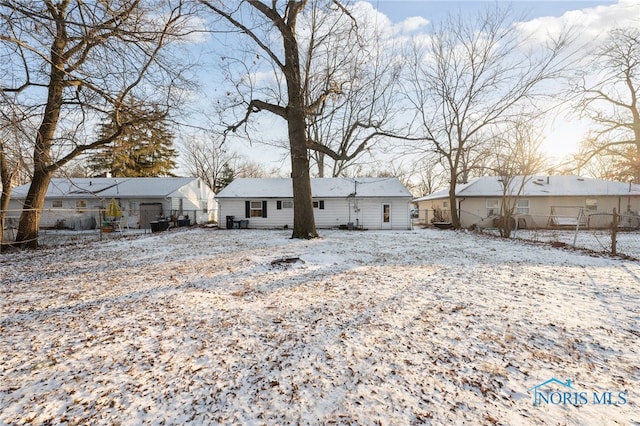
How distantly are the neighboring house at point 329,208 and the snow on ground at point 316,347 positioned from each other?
13.5 metres

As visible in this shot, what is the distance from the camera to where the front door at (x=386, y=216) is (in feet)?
65.5

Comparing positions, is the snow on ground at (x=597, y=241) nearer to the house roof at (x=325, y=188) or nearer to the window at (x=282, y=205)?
the house roof at (x=325, y=188)

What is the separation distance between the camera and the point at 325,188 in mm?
21125

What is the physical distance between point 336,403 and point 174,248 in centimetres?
968

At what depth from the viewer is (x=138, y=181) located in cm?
2488

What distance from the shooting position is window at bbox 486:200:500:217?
69.4 ft

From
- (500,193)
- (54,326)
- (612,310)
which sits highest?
(500,193)

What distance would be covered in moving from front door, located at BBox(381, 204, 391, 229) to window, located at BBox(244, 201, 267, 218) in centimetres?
845

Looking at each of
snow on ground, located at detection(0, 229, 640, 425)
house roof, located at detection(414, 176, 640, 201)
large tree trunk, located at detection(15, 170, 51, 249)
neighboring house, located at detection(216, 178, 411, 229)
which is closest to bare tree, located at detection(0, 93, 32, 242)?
snow on ground, located at detection(0, 229, 640, 425)

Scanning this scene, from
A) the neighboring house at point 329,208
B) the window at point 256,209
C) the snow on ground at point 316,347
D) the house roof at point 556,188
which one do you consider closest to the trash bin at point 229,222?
the neighboring house at point 329,208

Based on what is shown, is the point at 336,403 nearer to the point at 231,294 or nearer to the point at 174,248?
the point at 231,294

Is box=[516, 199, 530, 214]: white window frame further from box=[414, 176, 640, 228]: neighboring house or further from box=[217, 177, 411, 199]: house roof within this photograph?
box=[217, 177, 411, 199]: house roof

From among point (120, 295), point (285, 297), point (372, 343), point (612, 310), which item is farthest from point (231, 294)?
point (612, 310)

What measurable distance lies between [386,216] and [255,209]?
941 cm
